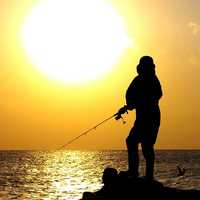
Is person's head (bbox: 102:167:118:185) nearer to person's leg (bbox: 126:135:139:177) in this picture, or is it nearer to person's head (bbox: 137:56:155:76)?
person's leg (bbox: 126:135:139:177)

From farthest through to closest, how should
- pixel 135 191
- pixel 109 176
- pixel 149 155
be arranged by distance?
1. pixel 149 155
2. pixel 109 176
3. pixel 135 191

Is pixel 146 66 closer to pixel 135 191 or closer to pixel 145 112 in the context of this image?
pixel 145 112

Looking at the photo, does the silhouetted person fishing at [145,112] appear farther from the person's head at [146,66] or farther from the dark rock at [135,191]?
the dark rock at [135,191]

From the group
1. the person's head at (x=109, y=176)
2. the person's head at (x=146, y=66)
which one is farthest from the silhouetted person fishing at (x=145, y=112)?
the person's head at (x=109, y=176)

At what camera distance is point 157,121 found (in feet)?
54.2

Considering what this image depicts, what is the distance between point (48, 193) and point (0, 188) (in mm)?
12666

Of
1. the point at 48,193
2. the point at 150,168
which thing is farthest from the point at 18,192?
the point at 150,168

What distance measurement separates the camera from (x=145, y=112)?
1648 cm

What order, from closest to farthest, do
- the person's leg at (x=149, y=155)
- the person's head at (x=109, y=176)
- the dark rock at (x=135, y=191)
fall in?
the dark rock at (x=135, y=191)
the person's head at (x=109, y=176)
the person's leg at (x=149, y=155)

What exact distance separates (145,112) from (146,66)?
1.19 meters

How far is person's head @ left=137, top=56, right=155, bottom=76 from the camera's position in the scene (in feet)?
54.2

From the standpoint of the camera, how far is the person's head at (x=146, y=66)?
54.2 ft

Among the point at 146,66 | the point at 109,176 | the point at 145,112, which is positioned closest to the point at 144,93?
the point at 145,112

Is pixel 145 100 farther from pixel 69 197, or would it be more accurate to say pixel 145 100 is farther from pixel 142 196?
pixel 69 197
